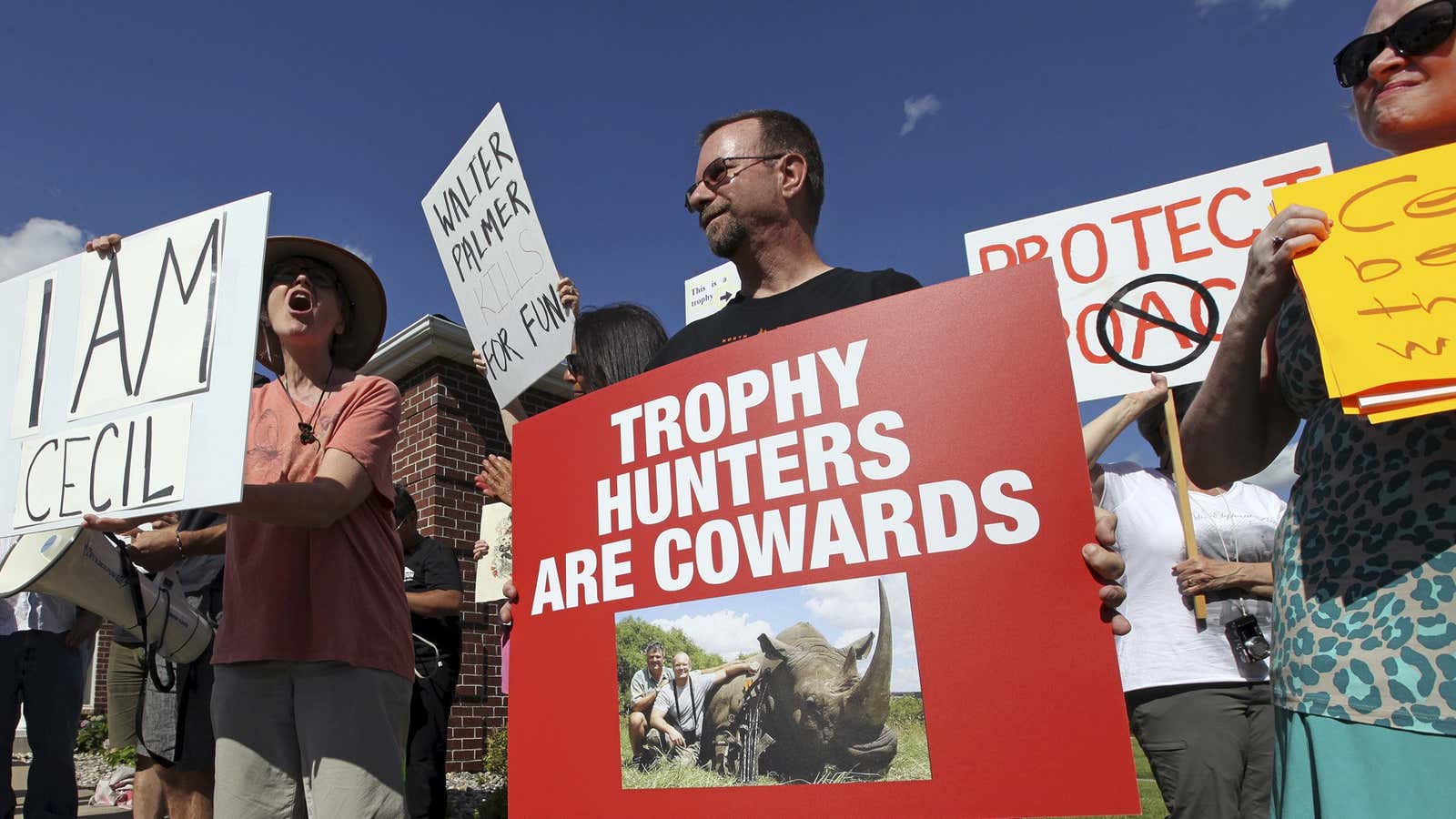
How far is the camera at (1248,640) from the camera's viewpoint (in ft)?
8.46

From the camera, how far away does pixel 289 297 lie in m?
2.27

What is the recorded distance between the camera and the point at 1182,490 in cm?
244

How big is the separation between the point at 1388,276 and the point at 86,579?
2660 millimetres

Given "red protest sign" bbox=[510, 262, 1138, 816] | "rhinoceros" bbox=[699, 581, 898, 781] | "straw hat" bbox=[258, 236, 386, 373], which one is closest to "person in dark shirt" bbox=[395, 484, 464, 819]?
"straw hat" bbox=[258, 236, 386, 373]

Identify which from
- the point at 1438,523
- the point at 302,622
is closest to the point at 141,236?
the point at 302,622

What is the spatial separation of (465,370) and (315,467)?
20.2ft

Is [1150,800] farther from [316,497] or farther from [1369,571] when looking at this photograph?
[316,497]

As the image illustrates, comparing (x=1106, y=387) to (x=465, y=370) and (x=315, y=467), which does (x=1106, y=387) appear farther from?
(x=465, y=370)

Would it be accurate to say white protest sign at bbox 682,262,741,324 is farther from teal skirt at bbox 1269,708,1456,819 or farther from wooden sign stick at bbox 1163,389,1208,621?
teal skirt at bbox 1269,708,1456,819

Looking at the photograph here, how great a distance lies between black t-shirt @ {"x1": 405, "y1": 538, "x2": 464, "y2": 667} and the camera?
394 cm

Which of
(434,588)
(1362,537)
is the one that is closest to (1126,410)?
(1362,537)

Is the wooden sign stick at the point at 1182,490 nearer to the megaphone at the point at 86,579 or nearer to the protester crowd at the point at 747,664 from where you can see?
the protester crowd at the point at 747,664

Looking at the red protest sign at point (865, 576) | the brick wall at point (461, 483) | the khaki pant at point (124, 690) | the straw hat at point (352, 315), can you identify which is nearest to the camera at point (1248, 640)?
the red protest sign at point (865, 576)

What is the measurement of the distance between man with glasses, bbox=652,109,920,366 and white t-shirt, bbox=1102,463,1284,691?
1407 millimetres
